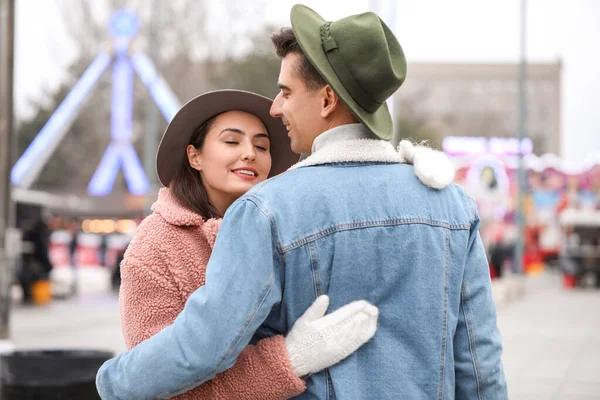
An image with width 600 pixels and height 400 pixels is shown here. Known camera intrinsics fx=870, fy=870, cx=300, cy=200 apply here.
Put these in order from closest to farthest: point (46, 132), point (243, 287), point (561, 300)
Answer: point (243, 287), point (46, 132), point (561, 300)

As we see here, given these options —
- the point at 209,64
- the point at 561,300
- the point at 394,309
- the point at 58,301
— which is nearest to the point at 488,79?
the point at 209,64

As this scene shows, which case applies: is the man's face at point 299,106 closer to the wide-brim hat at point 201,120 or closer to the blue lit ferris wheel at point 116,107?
Answer: the wide-brim hat at point 201,120

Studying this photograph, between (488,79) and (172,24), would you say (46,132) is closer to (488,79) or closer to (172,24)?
(172,24)

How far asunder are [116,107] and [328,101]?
23178 mm

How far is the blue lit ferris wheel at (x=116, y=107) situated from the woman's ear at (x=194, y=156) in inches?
631

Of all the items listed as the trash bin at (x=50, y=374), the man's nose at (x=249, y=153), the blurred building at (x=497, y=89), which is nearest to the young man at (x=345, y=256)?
the man's nose at (x=249, y=153)

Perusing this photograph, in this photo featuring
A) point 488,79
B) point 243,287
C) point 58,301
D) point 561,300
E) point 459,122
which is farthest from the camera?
point 488,79

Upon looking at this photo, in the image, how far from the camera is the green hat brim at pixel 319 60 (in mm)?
2176

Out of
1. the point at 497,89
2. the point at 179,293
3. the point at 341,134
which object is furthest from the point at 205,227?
the point at 497,89

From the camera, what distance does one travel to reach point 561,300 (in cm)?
2180

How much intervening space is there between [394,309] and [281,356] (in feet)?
1.00

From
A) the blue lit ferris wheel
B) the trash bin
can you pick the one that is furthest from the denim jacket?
the blue lit ferris wheel

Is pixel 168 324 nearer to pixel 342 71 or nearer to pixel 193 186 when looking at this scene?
pixel 193 186

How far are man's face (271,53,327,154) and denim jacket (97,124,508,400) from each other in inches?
2.1
